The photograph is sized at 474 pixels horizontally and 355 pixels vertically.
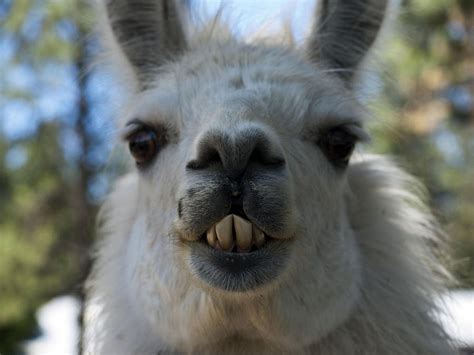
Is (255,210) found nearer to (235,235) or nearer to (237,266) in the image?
(235,235)

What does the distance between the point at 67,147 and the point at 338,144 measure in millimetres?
9718

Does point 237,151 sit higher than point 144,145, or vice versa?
point 237,151

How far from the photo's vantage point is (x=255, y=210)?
2.48 meters

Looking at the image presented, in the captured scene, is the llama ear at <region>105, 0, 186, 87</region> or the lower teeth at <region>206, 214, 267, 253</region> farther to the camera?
the llama ear at <region>105, 0, 186, 87</region>

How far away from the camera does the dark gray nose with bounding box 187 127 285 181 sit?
8.01 feet

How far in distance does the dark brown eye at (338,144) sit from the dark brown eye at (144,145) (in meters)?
0.85

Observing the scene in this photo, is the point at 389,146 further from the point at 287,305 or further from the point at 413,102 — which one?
the point at 287,305

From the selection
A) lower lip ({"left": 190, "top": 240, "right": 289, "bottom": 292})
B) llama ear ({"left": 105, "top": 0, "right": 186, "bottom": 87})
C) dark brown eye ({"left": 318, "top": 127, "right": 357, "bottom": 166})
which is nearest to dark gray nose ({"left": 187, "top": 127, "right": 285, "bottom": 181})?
lower lip ({"left": 190, "top": 240, "right": 289, "bottom": 292})

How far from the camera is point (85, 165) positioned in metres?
9.95

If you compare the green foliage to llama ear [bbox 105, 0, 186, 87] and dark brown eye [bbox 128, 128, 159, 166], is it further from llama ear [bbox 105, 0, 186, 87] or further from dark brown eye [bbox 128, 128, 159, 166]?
dark brown eye [bbox 128, 128, 159, 166]

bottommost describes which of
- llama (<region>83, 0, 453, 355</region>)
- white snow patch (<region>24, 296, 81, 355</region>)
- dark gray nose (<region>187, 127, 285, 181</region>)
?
white snow patch (<region>24, 296, 81, 355</region>)

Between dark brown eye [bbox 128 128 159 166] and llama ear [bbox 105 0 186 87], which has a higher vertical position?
llama ear [bbox 105 0 186 87]

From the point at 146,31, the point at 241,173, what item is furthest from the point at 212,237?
the point at 146,31

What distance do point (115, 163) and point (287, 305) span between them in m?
1.97
